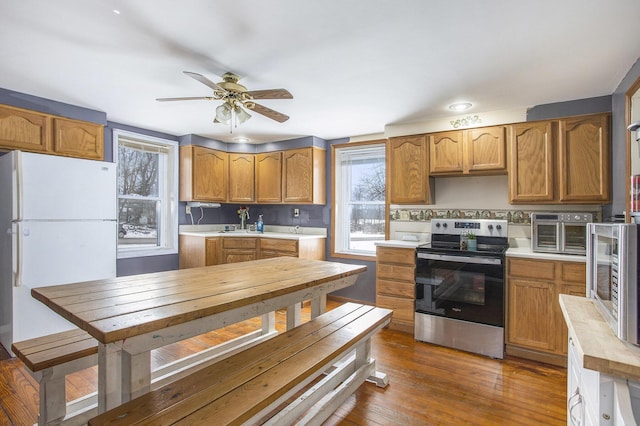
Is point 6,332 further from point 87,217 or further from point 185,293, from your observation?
point 185,293

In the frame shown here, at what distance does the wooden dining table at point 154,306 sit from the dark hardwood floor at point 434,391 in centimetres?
78

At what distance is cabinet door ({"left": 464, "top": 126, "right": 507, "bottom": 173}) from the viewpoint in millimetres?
3240

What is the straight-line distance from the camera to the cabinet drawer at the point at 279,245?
4.30 metres

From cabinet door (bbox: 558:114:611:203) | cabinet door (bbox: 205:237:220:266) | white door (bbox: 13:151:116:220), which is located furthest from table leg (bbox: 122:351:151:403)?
cabinet door (bbox: 558:114:611:203)

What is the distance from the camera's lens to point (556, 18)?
1790mm

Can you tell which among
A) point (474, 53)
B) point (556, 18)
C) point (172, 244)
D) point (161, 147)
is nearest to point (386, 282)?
point (474, 53)

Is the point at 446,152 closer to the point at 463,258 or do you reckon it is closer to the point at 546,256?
the point at 463,258

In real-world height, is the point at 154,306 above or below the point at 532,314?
above

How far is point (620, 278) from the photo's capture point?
1098 millimetres

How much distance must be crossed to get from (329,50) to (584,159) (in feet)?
7.99

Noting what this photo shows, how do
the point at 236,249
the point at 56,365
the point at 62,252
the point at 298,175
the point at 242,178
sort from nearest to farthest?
the point at 56,365 < the point at 62,252 < the point at 236,249 < the point at 298,175 < the point at 242,178

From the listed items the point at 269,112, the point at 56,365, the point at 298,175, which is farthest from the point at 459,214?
the point at 56,365

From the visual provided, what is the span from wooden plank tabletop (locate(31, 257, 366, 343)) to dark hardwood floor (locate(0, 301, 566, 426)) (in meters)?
0.88

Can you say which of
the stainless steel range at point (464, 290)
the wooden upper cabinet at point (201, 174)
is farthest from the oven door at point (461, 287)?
the wooden upper cabinet at point (201, 174)
